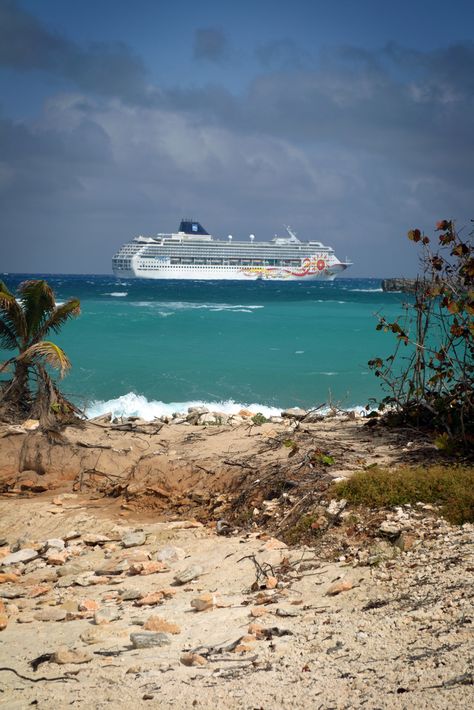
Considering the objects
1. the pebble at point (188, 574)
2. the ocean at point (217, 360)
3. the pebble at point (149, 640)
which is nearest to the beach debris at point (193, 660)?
the pebble at point (149, 640)

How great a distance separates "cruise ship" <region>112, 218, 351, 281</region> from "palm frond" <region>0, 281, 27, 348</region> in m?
86.6

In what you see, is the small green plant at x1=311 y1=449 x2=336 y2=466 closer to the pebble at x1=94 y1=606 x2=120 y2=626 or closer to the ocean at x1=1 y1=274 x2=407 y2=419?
the ocean at x1=1 y1=274 x2=407 y2=419

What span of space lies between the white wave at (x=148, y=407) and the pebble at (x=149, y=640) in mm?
11656

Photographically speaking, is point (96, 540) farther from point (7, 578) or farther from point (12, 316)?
point (12, 316)

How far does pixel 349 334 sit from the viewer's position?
33.0 metres

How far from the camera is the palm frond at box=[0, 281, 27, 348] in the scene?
372 inches

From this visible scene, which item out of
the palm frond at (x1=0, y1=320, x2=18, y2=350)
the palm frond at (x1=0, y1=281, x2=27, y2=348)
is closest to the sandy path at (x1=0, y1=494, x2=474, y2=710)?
the palm frond at (x1=0, y1=281, x2=27, y2=348)

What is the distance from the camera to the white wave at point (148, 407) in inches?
621

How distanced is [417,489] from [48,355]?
225 inches

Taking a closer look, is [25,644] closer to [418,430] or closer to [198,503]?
[198,503]

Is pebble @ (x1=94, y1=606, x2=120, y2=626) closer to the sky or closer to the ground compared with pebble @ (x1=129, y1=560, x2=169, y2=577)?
closer to the sky

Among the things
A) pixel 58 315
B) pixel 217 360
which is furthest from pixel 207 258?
pixel 58 315

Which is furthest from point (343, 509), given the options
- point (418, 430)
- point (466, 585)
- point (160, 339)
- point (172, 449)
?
point (160, 339)

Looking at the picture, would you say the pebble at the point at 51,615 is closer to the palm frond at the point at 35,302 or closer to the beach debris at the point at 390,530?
the beach debris at the point at 390,530
